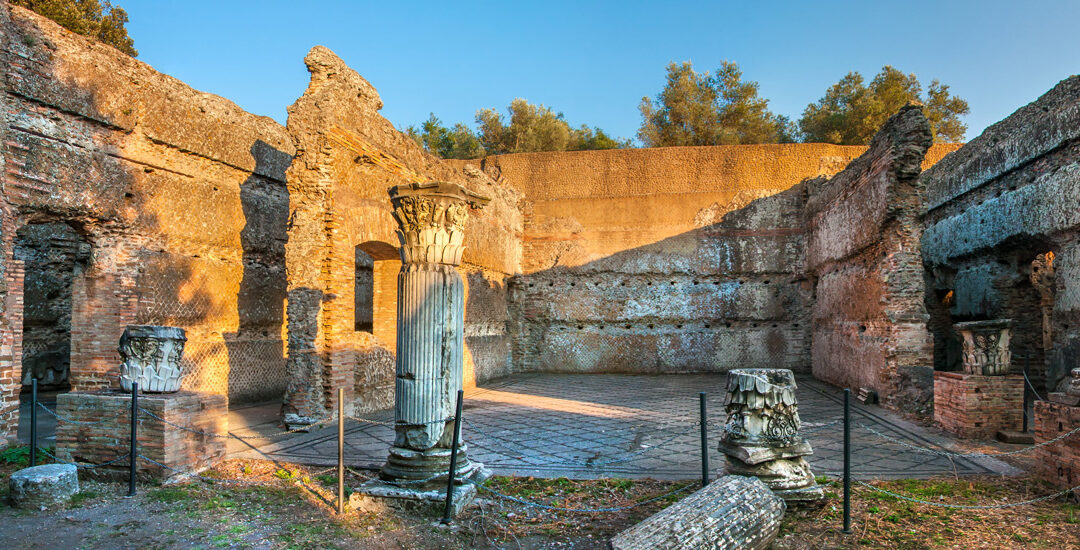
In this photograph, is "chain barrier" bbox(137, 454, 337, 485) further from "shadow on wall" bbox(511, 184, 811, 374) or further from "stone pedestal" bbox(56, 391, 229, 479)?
"shadow on wall" bbox(511, 184, 811, 374)

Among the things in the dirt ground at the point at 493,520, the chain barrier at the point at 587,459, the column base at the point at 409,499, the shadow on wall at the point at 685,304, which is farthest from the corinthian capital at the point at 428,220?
the shadow on wall at the point at 685,304

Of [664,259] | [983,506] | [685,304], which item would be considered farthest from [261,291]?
[983,506]

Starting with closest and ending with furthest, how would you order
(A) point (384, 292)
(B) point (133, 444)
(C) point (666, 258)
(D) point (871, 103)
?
(B) point (133, 444), (A) point (384, 292), (C) point (666, 258), (D) point (871, 103)

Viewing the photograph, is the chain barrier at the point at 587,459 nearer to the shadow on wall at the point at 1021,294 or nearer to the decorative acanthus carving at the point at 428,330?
the decorative acanthus carving at the point at 428,330

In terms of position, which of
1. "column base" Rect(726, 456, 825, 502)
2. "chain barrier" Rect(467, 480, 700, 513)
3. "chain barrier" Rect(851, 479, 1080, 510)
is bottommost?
"chain barrier" Rect(467, 480, 700, 513)

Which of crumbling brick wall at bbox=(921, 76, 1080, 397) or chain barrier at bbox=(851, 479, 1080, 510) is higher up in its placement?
crumbling brick wall at bbox=(921, 76, 1080, 397)

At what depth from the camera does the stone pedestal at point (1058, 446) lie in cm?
422

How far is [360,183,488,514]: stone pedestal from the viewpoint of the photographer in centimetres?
442

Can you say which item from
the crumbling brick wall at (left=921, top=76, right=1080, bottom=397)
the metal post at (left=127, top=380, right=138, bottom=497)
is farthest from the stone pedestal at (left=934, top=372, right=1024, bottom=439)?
the metal post at (left=127, top=380, right=138, bottom=497)

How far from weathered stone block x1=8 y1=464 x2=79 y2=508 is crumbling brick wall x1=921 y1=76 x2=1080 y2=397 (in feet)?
28.9

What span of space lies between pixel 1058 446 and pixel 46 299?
1165cm

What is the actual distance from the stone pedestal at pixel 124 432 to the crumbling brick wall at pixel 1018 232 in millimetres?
8213

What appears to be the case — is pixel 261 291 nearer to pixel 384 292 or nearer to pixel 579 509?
pixel 384 292

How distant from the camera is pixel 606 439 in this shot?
632 centimetres
